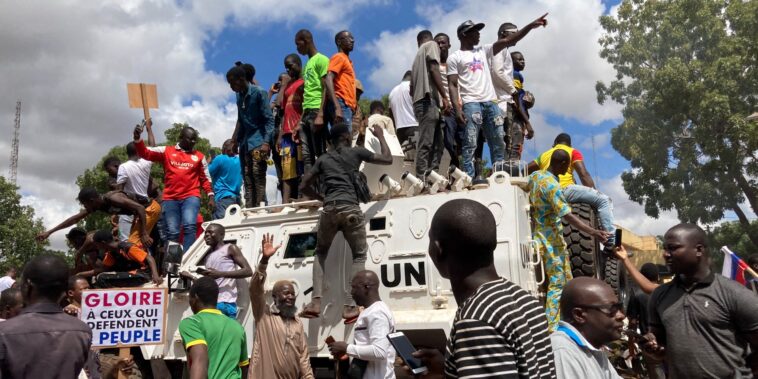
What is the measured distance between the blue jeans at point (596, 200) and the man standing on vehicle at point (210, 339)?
3304 millimetres

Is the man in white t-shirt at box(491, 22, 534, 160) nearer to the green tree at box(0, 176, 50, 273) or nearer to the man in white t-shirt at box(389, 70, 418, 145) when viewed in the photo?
the man in white t-shirt at box(389, 70, 418, 145)

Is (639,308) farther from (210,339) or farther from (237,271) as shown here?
(210,339)

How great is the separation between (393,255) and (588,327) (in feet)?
12.9

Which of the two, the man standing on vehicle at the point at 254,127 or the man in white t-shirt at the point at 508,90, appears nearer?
the man in white t-shirt at the point at 508,90

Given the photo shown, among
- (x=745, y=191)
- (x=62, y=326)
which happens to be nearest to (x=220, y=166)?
(x=62, y=326)

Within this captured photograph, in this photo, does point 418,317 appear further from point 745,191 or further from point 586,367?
point 745,191

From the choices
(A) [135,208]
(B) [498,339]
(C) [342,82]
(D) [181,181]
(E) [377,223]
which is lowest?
(B) [498,339]

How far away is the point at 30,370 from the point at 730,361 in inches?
128

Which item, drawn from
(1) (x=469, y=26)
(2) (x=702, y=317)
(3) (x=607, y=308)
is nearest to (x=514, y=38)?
(1) (x=469, y=26)

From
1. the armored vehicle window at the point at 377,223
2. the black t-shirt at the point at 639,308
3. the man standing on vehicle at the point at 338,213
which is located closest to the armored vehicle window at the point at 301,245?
the man standing on vehicle at the point at 338,213

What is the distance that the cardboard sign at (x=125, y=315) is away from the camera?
19.0ft

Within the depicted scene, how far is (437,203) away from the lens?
6742 millimetres

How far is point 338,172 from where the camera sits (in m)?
6.61

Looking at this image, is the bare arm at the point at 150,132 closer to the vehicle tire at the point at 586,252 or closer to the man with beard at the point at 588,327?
the vehicle tire at the point at 586,252
